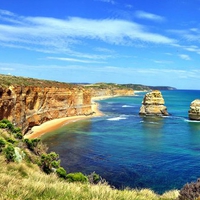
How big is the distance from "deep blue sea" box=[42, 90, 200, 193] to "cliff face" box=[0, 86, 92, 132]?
20.1 ft

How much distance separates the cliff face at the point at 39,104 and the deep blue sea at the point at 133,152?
612 cm

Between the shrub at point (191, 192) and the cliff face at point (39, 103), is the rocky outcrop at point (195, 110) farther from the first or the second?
the shrub at point (191, 192)

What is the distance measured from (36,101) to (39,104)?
1.72m

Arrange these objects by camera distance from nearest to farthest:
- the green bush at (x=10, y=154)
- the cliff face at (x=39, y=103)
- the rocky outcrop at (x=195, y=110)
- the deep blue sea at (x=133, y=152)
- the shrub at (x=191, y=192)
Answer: the shrub at (x=191, y=192) → the green bush at (x=10, y=154) → the deep blue sea at (x=133, y=152) → the cliff face at (x=39, y=103) → the rocky outcrop at (x=195, y=110)

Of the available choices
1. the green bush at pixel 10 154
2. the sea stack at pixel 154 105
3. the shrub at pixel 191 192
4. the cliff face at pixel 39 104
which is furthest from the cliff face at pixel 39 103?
the shrub at pixel 191 192

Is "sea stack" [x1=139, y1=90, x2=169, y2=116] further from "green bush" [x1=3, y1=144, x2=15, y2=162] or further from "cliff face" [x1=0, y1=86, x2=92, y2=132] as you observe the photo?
"green bush" [x1=3, y1=144, x2=15, y2=162]

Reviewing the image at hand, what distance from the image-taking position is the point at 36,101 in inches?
2291

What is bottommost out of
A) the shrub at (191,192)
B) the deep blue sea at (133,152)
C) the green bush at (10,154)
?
the deep blue sea at (133,152)

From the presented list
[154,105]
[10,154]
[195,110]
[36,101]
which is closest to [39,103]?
Result: [36,101]

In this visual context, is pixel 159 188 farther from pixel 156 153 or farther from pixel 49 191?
pixel 49 191

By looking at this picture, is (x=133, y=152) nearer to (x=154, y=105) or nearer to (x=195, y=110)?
(x=195, y=110)

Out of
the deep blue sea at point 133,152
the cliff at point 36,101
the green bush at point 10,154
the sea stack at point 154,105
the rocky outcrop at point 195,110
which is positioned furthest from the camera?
the sea stack at point 154,105

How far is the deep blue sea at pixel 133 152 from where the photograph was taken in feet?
88.5

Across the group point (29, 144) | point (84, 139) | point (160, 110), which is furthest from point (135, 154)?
point (160, 110)
